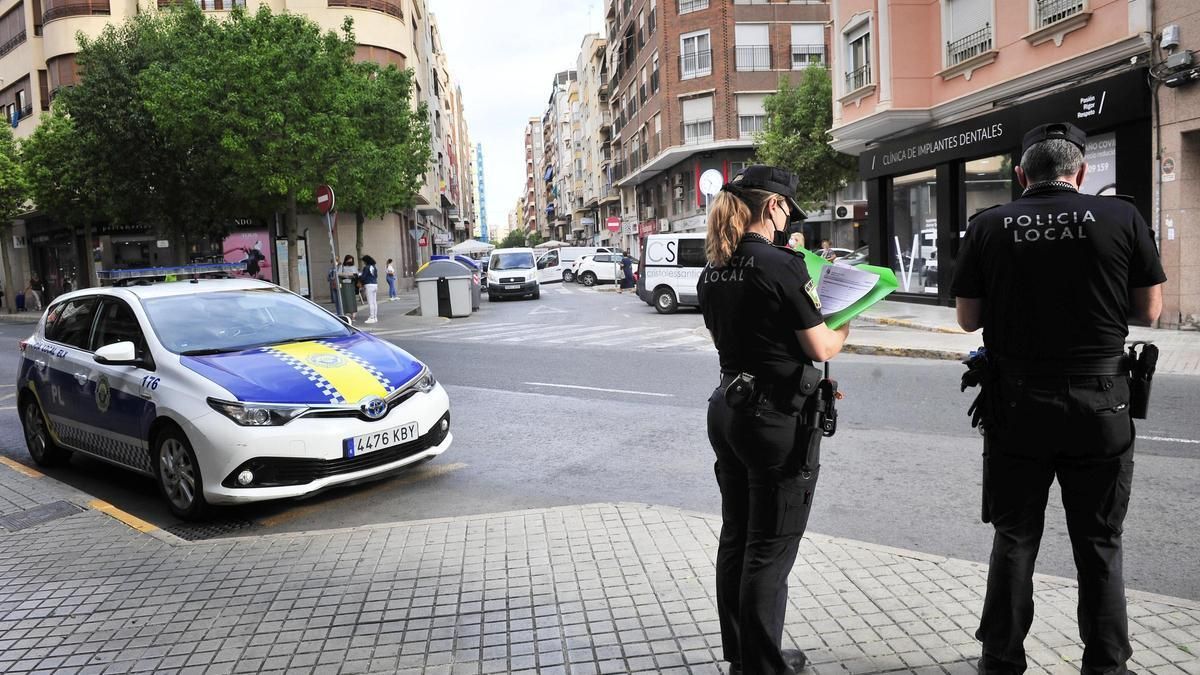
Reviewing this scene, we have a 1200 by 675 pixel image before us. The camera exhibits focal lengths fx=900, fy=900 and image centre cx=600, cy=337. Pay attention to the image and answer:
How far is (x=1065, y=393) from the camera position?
9.38ft

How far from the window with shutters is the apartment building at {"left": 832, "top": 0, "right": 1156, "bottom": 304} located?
29mm

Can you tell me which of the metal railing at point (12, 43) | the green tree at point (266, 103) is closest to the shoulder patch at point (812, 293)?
the green tree at point (266, 103)

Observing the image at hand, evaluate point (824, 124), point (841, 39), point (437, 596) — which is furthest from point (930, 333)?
point (824, 124)

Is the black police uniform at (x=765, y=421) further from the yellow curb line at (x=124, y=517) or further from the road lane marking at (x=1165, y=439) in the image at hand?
the road lane marking at (x=1165, y=439)

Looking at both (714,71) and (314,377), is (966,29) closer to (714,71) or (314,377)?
(314,377)

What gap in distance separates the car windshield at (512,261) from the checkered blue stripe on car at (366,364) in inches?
1008

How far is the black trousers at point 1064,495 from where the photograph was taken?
285cm

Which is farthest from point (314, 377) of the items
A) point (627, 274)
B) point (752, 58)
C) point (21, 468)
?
point (752, 58)

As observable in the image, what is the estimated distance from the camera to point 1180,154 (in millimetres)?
13273

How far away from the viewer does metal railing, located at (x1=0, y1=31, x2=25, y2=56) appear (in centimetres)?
4009

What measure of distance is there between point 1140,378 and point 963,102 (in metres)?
17.3

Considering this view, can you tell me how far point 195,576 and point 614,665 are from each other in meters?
2.37

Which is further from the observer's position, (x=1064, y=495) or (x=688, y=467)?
(x=688, y=467)

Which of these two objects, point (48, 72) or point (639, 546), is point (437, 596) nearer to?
point (639, 546)
